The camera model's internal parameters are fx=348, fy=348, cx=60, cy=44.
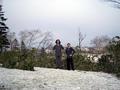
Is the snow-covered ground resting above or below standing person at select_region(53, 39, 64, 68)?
below

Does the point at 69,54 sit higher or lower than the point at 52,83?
higher

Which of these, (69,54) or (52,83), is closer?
(52,83)

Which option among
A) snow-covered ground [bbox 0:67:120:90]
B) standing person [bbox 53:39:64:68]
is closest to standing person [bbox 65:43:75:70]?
standing person [bbox 53:39:64:68]

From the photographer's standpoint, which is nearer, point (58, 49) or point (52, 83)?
point (52, 83)

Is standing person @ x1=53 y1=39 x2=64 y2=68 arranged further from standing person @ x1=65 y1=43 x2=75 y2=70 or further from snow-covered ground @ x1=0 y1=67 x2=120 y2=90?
snow-covered ground @ x1=0 y1=67 x2=120 y2=90

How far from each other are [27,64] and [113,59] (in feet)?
19.3

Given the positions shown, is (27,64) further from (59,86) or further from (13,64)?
(59,86)

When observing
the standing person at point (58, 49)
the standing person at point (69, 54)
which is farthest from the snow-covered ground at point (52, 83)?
the standing person at point (58, 49)

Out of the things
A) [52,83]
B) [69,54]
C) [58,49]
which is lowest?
[52,83]

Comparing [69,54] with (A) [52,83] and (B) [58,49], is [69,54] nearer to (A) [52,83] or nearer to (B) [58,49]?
(B) [58,49]

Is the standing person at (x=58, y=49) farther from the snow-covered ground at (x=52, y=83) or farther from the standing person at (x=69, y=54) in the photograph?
the snow-covered ground at (x=52, y=83)

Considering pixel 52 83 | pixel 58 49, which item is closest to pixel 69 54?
pixel 58 49

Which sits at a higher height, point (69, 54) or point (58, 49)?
point (58, 49)

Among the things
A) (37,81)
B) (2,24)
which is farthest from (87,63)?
(2,24)
